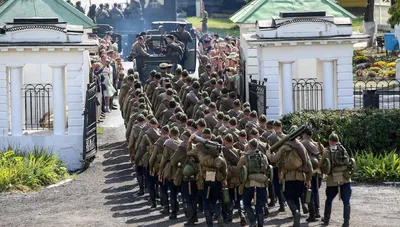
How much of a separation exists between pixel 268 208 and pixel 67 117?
7663 mm

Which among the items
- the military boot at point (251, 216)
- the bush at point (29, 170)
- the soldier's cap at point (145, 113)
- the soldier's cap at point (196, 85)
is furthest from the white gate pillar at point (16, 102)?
the military boot at point (251, 216)

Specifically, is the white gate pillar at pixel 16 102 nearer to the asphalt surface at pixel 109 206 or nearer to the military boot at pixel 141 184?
the asphalt surface at pixel 109 206

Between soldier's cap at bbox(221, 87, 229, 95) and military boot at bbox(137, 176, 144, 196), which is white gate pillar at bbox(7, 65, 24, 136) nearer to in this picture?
soldier's cap at bbox(221, 87, 229, 95)

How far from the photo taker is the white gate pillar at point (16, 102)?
91.9 feet

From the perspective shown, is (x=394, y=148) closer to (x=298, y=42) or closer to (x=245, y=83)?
(x=298, y=42)

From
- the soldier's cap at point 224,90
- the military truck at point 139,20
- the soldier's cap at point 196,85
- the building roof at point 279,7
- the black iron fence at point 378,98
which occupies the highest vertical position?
Result: the military truck at point 139,20

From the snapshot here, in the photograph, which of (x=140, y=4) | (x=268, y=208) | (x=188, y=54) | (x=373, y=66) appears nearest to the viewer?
(x=268, y=208)

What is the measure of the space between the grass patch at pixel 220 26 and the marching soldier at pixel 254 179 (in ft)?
121

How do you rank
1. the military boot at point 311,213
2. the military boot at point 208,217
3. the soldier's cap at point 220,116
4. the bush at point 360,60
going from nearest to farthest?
1. the military boot at point 208,217
2. the military boot at point 311,213
3. the soldier's cap at point 220,116
4. the bush at point 360,60

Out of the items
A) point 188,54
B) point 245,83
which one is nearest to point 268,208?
point 245,83

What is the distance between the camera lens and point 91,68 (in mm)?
32312

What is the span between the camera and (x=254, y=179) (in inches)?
800

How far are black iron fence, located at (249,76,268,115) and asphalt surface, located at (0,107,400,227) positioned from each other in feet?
10.8

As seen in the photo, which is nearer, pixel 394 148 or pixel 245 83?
pixel 394 148
